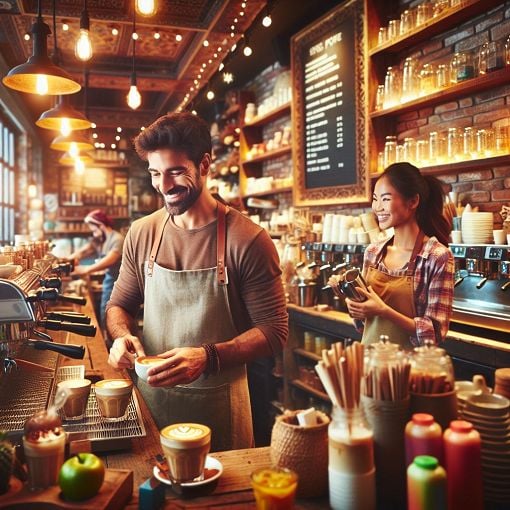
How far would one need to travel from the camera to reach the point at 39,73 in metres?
2.62

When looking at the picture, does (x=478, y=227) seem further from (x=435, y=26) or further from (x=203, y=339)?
(x=203, y=339)

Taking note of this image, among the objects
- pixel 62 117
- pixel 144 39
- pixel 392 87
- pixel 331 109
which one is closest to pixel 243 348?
pixel 62 117

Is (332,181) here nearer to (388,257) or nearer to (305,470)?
(388,257)

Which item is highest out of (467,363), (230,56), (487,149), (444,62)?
(230,56)

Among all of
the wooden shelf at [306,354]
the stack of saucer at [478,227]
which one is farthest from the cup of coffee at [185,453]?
the wooden shelf at [306,354]

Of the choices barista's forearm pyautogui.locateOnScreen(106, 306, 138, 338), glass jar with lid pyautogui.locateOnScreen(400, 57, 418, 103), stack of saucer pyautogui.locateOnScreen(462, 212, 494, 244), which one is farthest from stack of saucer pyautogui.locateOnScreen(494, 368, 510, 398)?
glass jar with lid pyautogui.locateOnScreen(400, 57, 418, 103)

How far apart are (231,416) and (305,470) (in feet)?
2.67

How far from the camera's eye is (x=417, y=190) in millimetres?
2553

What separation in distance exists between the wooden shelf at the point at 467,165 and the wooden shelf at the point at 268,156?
7.53 ft

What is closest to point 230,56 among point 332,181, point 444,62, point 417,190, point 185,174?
point 332,181

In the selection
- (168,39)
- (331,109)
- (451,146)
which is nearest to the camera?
(451,146)

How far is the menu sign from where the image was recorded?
15.1 feet

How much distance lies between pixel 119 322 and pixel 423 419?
4.37 feet

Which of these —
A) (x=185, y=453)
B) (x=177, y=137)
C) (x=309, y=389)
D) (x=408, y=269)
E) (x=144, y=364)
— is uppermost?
(x=177, y=137)
